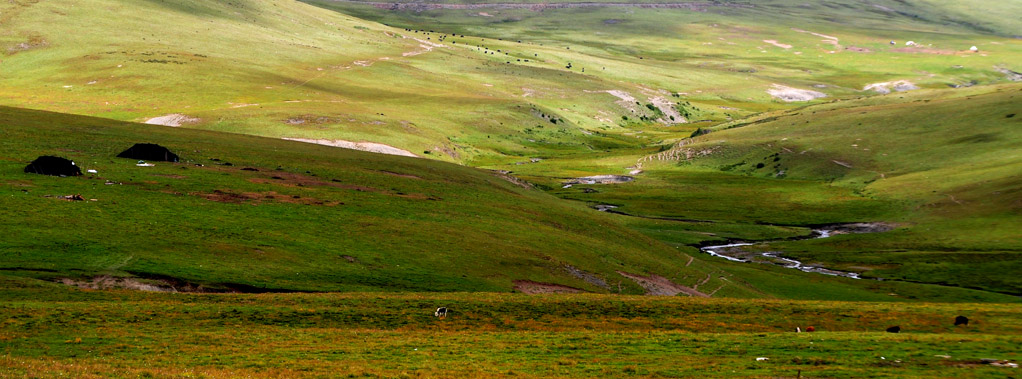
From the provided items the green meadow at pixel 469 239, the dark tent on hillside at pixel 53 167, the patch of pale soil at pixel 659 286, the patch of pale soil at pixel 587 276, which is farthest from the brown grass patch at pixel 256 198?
the patch of pale soil at pixel 659 286

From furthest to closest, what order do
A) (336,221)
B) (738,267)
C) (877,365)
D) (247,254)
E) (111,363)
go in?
(738,267), (336,221), (247,254), (877,365), (111,363)

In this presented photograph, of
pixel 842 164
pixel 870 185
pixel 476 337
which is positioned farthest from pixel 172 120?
pixel 842 164

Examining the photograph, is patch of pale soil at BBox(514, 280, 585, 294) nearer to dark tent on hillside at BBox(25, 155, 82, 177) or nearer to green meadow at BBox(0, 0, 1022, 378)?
green meadow at BBox(0, 0, 1022, 378)

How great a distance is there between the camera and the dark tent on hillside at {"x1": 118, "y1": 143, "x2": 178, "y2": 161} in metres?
79.4

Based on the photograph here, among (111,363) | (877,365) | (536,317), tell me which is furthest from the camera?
(536,317)

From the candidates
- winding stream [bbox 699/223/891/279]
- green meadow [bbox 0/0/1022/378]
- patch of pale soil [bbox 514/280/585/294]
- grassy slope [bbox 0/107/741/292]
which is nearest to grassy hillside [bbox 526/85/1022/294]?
green meadow [bbox 0/0/1022/378]

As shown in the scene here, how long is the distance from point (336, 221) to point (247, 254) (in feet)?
41.6

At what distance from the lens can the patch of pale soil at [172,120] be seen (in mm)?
126931

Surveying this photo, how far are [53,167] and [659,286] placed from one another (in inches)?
2019

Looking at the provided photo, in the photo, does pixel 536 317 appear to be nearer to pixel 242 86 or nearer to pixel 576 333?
pixel 576 333

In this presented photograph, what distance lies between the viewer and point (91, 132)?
9369 cm

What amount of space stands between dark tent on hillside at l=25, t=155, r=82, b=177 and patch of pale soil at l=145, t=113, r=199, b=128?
201ft

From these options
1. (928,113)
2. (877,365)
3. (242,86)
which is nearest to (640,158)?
(928,113)

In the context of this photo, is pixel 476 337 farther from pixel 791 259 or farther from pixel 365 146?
pixel 365 146
